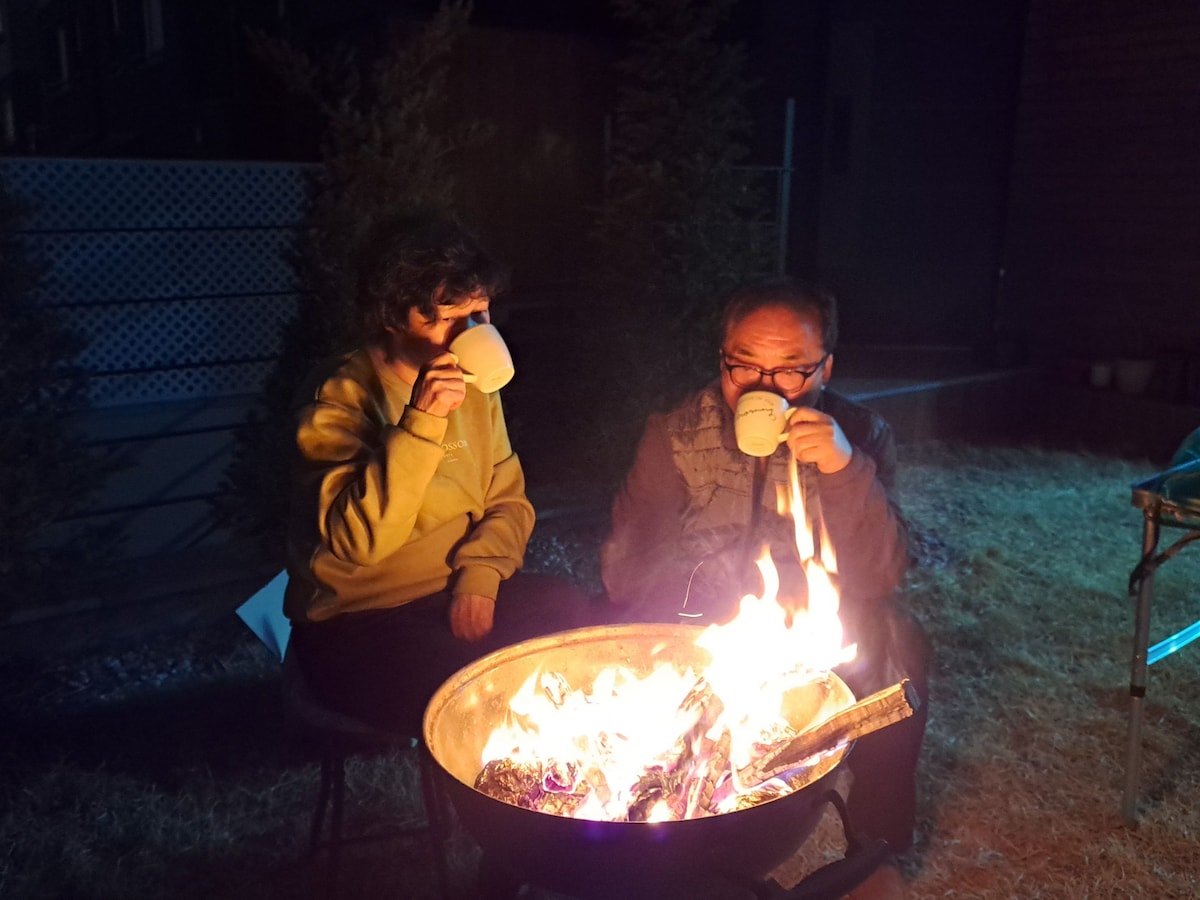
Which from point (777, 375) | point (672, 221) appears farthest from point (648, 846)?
point (672, 221)

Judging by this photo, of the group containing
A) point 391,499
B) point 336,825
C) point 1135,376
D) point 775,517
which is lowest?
point 336,825

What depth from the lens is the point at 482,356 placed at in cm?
217

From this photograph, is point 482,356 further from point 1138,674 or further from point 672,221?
point 672,221

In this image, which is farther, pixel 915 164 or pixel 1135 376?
pixel 915 164

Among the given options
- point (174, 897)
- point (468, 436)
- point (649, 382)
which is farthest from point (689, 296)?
point (174, 897)

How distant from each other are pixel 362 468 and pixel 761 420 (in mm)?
877

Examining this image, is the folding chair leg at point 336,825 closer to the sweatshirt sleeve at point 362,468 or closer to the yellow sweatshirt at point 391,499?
the yellow sweatshirt at point 391,499

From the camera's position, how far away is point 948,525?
18.8 feet

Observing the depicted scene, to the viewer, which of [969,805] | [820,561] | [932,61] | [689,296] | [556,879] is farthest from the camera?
[932,61]

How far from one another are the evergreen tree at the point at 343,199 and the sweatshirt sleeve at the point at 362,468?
1993 mm

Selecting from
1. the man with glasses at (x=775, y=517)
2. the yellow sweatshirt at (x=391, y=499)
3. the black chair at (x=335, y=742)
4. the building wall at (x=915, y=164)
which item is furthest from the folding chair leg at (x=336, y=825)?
the building wall at (x=915, y=164)

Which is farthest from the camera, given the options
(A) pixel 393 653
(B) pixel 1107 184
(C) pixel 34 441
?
(B) pixel 1107 184

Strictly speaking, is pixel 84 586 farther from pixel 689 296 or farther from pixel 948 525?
pixel 948 525

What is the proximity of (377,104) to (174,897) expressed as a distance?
3.12m
